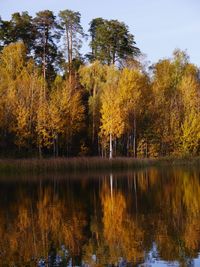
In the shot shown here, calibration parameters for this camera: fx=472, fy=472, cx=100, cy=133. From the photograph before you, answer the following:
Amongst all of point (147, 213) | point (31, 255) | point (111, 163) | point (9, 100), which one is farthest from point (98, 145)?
point (31, 255)

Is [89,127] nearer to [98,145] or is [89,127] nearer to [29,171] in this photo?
[98,145]

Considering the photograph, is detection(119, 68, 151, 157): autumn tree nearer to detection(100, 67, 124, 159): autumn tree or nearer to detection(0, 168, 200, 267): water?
detection(100, 67, 124, 159): autumn tree

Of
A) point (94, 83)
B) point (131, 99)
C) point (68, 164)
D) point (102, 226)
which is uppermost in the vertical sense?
point (94, 83)

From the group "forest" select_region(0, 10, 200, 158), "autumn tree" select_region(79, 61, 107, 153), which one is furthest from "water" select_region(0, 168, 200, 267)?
"autumn tree" select_region(79, 61, 107, 153)

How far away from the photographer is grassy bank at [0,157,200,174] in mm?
40938

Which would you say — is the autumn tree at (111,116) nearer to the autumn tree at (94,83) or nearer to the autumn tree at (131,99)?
the autumn tree at (131,99)

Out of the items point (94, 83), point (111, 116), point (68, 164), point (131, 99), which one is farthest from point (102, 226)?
point (94, 83)

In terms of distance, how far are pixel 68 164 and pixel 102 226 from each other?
26.1 metres

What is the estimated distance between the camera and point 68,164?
1676 inches

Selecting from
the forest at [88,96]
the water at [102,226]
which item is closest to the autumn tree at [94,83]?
the forest at [88,96]

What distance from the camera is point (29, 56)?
5681 cm

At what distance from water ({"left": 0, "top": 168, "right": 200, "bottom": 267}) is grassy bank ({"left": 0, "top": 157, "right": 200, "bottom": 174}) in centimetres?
1239

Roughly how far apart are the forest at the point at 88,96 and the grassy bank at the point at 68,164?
4.06 meters

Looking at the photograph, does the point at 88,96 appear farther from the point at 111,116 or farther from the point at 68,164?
the point at 68,164
